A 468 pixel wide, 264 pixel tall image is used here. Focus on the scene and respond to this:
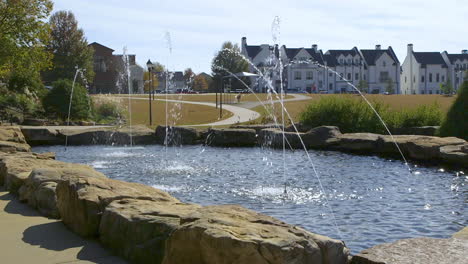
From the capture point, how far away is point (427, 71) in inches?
3839

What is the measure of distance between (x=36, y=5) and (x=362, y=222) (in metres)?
21.0

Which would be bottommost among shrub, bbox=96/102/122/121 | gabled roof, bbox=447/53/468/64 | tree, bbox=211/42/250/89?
shrub, bbox=96/102/122/121

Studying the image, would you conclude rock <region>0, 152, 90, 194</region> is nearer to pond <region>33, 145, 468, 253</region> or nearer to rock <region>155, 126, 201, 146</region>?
pond <region>33, 145, 468, 253</region>

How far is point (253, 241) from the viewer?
380cm

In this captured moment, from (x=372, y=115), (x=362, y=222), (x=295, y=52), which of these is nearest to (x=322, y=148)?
(x=372, y=115)

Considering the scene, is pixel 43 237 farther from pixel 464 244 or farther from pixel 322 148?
pixel 322 148

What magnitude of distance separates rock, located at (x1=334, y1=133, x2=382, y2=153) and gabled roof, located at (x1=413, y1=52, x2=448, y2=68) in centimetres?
8447

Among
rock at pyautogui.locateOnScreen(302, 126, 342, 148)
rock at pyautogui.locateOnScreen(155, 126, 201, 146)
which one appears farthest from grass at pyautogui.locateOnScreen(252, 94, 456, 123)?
rock at pyautogui.locateOnScreen(155, 126, 201, 146)

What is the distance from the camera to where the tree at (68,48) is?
2350 inches

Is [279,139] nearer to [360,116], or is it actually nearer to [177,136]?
[177,136]

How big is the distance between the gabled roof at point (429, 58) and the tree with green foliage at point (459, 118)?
83811 millimetres

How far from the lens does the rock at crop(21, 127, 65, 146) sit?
2127 cm

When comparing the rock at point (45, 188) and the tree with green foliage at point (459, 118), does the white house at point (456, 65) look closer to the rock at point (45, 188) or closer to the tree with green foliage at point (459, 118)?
the tree with green foliage at point (459, 118)

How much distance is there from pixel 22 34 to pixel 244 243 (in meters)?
23.2
